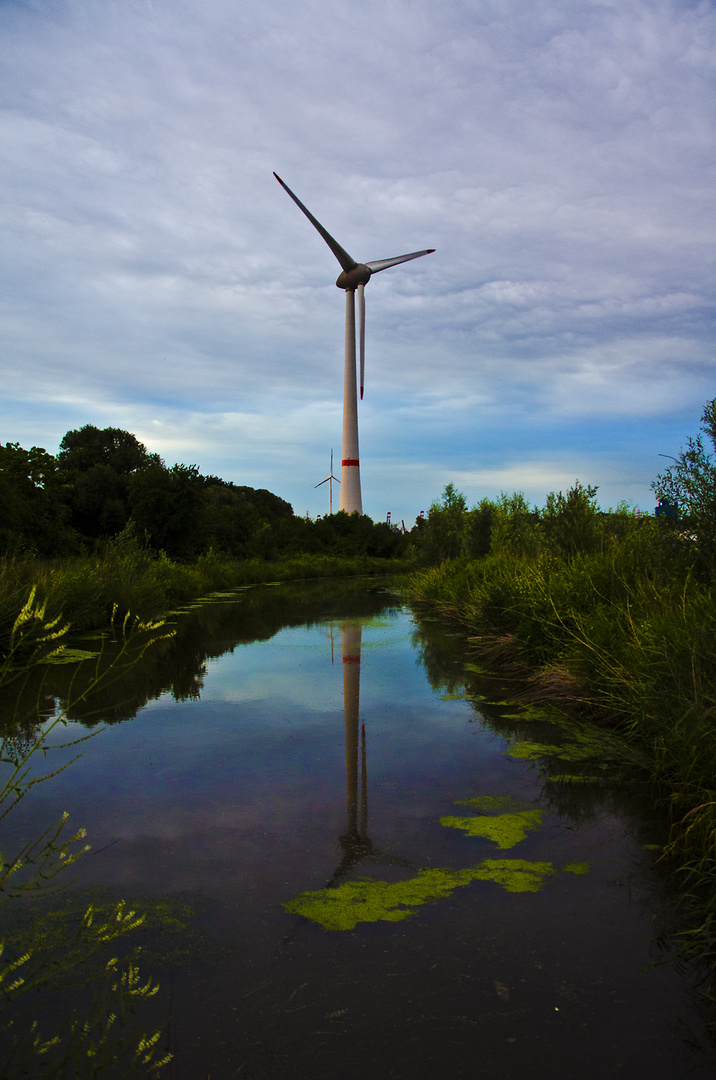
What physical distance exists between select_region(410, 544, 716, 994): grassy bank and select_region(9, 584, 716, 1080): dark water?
0.26m

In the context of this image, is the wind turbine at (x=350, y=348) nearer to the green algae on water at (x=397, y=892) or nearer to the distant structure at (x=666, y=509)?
the distant structure at (x=666, y=509)

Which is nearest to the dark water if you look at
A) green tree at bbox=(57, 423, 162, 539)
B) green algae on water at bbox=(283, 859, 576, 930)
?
green algae on water at bbox=(283, 859, 576, 930)

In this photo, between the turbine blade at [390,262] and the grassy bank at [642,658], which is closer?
the grassy bank at [642,658]

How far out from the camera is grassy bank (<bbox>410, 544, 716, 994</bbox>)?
3.79 m

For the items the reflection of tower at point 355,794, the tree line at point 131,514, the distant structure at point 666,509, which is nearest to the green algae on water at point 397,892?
the reflection of tower at point 355,794

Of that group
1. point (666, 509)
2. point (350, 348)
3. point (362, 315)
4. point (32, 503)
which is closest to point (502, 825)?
point (666, 509)

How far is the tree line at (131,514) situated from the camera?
66.8ft

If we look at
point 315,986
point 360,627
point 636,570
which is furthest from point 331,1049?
point 360,627

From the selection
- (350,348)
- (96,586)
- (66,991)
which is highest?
(350,348)

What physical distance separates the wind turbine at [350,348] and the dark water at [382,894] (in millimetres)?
36315

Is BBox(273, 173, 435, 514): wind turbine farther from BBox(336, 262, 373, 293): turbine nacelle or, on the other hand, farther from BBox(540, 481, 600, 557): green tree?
BBox(540, 481, 600, 557): green tree

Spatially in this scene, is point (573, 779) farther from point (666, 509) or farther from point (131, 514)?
point (131, 514)

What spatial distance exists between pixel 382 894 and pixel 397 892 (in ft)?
0.26

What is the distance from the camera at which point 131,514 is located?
31406mm
